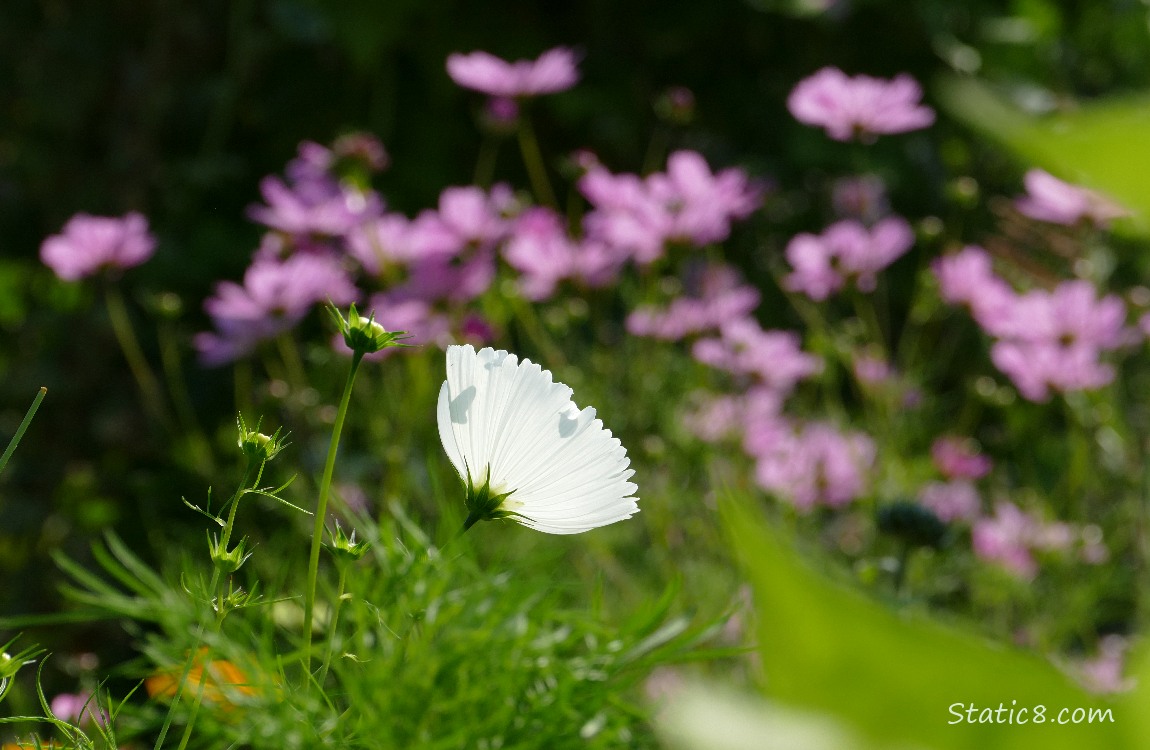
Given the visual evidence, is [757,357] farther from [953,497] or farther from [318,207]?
[318,207]

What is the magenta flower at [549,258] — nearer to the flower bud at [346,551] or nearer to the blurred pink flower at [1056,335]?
the blurred pink flower at [1056,335]

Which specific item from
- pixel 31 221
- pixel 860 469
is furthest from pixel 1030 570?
pixel 31 221

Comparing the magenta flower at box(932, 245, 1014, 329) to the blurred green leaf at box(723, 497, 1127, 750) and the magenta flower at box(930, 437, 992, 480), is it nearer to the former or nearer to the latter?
the magenta flower at box(930, 437, 992, 480)

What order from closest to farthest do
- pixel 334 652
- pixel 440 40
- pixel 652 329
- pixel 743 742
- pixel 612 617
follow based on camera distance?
pixel 743 742 < pixel 334 652 < pixel 612 617 < pixel 652 329 < pixel 440 40

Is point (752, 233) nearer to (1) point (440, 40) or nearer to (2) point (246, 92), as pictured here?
(1) point (440, 40)

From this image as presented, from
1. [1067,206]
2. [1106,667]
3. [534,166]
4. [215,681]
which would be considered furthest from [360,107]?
[215,681]

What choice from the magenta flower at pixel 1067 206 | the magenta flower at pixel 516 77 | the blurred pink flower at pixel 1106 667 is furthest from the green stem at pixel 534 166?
the blurred pink flower at pixel 1106 667
